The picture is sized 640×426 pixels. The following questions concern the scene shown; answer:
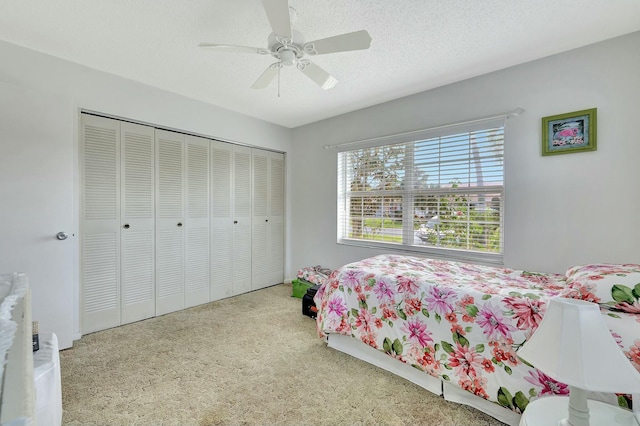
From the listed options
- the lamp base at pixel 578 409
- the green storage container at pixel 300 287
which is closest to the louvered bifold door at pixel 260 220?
the green storage container at pixel 300 287

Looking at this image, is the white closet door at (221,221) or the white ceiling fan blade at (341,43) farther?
the white closet door at (221,221)

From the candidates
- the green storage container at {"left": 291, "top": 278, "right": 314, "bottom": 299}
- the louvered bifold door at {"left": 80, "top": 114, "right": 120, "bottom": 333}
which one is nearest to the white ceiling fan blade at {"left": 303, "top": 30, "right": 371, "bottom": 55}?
the louvered bifold door at {"left": 80, "top": 114, "right": 120, "bottom": 333}

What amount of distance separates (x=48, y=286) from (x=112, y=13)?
208 centimetres

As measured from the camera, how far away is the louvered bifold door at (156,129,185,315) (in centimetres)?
296

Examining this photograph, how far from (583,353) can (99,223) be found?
3372 mm

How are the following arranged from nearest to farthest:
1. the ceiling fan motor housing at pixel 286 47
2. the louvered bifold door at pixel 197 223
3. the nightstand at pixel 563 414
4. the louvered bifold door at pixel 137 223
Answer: the nightstand at pixel 563 414
the ceiling fan motor housing at pixel 286 47
the louvered bifold door at pixel 137 223
the louvered bifold door at pixel 197 223

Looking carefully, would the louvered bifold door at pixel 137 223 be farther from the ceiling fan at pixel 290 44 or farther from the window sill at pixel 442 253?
the window sill at pixel 442 253

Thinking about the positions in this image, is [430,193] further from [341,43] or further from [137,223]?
[137,223]

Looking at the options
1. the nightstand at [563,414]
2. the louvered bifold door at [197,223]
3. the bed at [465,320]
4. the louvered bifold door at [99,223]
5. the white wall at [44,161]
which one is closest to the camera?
the nightstand at [563,414]

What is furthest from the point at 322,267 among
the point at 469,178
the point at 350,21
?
the point at 350,21

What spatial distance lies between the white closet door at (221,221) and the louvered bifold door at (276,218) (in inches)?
26.1

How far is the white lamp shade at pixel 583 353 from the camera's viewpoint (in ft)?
2.60

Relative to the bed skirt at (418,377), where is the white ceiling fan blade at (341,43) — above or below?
above

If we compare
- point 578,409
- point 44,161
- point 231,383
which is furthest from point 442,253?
point 44,161
